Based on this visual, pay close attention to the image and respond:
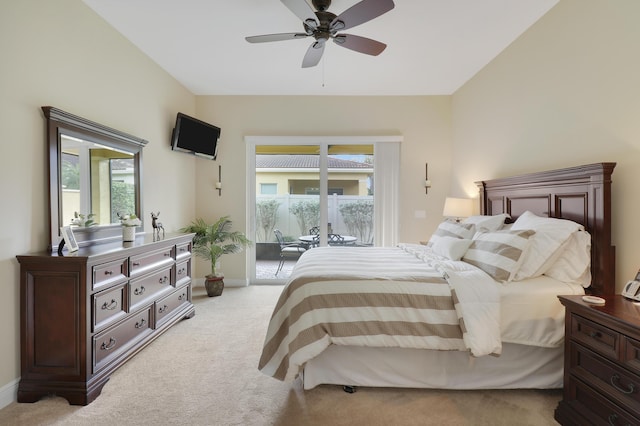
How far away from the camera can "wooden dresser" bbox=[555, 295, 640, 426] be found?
139 cm

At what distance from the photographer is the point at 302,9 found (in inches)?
84.0

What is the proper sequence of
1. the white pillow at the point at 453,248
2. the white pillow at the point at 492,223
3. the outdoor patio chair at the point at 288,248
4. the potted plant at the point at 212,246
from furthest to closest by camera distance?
1. the outdoor patio chair at the point at 288,248
2. the potted plant at the point at 212,246
3. the white pillow at the point at 492,223
4. the white pillow at the point at 453,248

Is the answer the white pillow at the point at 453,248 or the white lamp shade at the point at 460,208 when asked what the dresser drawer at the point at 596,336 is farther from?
the white lamp shade at the point at 460,208

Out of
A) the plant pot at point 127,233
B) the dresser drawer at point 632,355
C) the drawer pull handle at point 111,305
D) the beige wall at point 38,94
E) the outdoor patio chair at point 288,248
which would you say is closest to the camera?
the dresser drawer at point 632,355

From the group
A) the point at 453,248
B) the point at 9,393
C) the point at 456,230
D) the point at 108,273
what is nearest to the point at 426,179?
the point at 456,230

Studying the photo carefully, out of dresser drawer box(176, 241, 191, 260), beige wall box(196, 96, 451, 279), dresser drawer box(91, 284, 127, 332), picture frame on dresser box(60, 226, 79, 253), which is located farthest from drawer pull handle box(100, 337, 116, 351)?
beige wall box(196, 96, 451, 279)

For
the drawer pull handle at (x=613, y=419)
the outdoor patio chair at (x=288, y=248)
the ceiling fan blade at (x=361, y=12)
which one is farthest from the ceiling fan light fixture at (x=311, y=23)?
the outdoor patio chair at (x=288, y=248)

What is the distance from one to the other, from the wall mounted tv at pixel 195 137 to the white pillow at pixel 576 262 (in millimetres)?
4225

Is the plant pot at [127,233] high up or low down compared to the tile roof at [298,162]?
down

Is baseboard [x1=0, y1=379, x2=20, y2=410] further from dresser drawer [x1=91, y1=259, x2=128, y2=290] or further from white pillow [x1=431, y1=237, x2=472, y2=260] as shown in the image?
white pillow [x1=431, y1=237, x2=472, y2=260]

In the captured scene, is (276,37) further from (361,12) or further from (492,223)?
(492,223)

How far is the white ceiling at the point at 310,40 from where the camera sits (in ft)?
8.44

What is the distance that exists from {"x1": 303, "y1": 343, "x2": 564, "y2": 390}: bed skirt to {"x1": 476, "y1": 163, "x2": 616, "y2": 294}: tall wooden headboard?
665 mm

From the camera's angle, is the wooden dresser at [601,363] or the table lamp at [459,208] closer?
the wooden dresser at [601,363]
